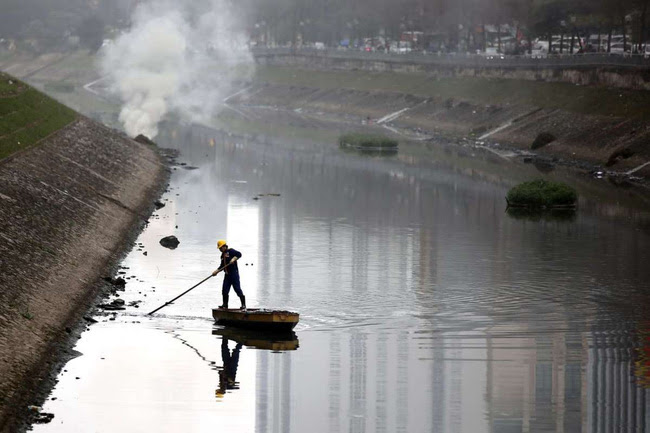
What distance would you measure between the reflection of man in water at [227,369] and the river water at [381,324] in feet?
0.28

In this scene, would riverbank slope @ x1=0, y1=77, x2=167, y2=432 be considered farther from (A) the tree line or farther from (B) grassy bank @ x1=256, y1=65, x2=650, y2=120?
(A) the tree line

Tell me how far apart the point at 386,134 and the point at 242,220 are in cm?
5947

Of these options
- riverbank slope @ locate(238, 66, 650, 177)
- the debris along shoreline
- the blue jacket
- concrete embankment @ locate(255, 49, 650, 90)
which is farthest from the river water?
concrete embankment @ locate(255, 49, 650, 90)

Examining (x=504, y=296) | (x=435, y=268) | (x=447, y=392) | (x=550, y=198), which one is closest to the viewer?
(x=447, y=392)

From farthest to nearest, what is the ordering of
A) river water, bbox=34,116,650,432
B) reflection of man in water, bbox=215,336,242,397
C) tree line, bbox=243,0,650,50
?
tree line, bbox=243,0,650,50 < reflection of man in water, bbox=215,336,242,397 < river water, bbox=34,116,650,432

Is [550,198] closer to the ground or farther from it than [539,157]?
closer to the ground

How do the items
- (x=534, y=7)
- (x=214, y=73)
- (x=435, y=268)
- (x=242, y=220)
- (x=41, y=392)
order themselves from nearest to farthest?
(x=41, y=392)
(x=435, y=268)
(x=242, y=220)
(x=534, y=7)
(x=214, y=73)

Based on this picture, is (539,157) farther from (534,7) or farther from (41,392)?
(41,392)

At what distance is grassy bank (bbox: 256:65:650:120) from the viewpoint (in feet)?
334

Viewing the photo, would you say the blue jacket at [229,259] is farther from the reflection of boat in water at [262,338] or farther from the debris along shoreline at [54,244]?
the debris along shoreline at [54,244]

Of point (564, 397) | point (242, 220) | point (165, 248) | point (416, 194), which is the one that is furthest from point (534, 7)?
point (564, 397)

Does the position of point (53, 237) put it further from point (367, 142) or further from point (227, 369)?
point (367, 142)

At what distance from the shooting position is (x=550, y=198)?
231ft

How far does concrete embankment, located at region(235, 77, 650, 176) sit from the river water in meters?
15.2
